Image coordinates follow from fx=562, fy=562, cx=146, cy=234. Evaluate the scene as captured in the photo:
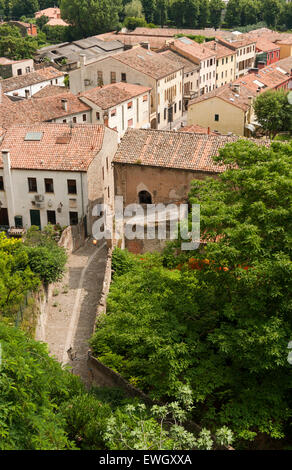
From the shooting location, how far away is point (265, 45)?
323 ft

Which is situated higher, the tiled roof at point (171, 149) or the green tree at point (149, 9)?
the tiled roof at point (171, 149)

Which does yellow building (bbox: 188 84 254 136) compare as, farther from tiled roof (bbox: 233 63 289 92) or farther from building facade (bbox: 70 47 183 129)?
building facade (bbox: 70 47 183 129)

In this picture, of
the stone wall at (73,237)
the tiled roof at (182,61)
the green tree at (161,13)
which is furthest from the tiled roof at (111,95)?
the green tree at (161,13)

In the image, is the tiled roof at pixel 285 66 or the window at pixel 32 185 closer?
the window at pixel 32 185

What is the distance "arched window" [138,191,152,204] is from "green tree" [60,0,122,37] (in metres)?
90.3

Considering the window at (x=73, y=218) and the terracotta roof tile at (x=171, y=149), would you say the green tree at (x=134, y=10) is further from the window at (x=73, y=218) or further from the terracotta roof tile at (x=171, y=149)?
the window at (x=73, y=218)

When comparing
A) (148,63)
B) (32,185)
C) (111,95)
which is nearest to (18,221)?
(32,185)

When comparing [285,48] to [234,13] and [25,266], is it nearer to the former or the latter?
[234,13]

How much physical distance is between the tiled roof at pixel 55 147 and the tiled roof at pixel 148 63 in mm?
25317

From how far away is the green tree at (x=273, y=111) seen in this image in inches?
2246

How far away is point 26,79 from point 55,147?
35622 millimetres

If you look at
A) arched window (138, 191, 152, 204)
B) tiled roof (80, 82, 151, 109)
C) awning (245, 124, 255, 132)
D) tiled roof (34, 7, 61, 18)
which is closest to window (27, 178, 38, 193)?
arched window (138, 191, 152, 204)

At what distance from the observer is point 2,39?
94.5m

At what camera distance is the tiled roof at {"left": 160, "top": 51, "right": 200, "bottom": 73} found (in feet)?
242
